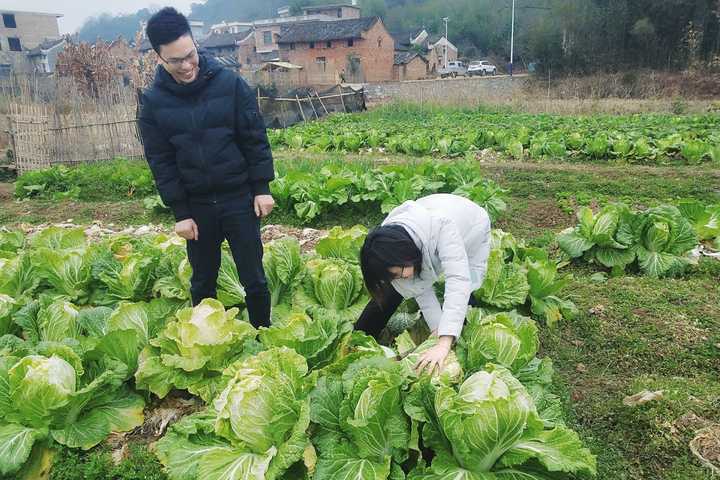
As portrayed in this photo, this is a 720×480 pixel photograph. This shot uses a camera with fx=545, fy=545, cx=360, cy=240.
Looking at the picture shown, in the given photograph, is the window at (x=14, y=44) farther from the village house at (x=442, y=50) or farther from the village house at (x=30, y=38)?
the village house at (x=442, y=50)

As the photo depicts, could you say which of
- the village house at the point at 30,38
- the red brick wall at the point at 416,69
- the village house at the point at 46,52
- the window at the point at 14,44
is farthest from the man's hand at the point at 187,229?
the window at the point at 14,44

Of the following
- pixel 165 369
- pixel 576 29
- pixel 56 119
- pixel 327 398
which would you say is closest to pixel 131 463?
pixel 165 369

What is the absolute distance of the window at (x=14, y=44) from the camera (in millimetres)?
58706

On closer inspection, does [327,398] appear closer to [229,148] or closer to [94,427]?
[94,427]

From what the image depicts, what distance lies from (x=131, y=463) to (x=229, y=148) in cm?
183

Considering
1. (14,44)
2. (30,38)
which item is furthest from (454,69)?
(14,44)

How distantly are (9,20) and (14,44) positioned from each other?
7.97ft

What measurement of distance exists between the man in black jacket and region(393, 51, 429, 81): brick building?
49388 millimetres

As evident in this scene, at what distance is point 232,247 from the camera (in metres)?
3.47

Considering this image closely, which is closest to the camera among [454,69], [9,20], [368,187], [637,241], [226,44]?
[637,241]

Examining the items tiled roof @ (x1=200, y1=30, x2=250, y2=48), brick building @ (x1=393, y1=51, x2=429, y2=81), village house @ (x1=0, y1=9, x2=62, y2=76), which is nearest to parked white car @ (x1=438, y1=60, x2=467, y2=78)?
brick building @ (x1=393, y1=51, x2=429, y2=81)

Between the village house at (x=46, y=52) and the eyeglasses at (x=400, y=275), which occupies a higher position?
the village house at (x=46, y=52)

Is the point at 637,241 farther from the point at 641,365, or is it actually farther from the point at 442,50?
the point at 442,50

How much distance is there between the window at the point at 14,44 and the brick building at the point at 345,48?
3047cm
